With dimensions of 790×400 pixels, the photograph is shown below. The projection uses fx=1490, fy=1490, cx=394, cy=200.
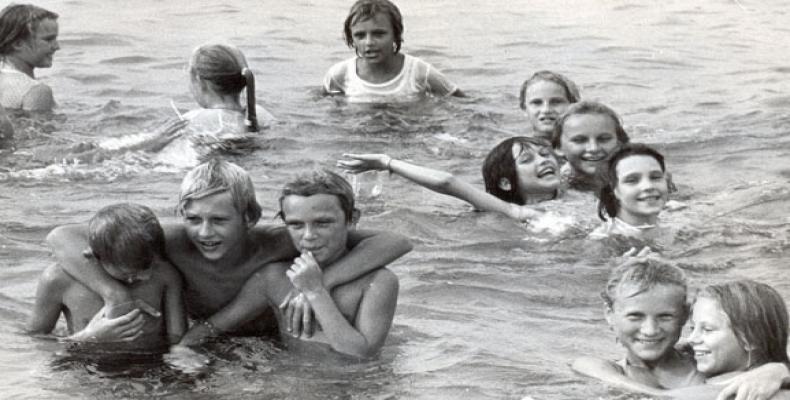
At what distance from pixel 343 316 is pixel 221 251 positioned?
655 millimetres

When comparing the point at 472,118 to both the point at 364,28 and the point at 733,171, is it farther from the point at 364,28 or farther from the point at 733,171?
the point at 733,171

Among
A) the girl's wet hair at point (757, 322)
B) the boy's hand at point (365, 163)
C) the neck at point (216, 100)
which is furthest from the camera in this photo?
the neck at point (216, 100)

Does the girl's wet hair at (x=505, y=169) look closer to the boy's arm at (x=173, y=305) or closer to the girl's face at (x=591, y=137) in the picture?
the girl's face at (x=591, y=137)

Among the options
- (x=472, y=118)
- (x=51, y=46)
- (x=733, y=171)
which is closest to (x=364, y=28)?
(x=472, y=118)

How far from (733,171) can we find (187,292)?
5414 mm

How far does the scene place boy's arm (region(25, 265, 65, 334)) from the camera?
691 centimetres

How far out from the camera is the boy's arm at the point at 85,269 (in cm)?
682

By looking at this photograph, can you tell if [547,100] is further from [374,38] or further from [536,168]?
[374,38]

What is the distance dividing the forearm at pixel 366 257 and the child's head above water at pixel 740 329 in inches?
61.0

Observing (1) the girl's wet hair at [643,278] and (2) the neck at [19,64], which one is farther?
(2) the neck at [19,64]

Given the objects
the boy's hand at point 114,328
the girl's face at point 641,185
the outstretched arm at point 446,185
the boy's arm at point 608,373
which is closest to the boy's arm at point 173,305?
the boy's hand at point 114,328

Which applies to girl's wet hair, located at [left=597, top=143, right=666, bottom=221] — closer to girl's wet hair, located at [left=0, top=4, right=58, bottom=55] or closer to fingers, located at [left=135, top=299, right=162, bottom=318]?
fingers, located at [left=135, top=299, right=162, bottom=318]

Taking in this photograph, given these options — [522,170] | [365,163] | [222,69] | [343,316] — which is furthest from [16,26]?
[343,316]

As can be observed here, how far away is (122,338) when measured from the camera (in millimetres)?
6887
